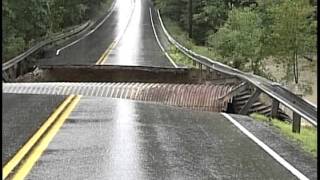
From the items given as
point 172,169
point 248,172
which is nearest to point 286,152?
point 248,172

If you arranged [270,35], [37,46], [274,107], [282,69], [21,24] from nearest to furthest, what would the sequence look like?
[274,107], [37,46], [21,24], [270,35], [282,69]

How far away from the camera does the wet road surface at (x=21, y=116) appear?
9609 millimetres

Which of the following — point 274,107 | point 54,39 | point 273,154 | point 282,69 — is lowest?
point 282,69

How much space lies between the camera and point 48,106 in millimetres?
13867

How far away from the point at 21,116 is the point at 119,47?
2979 cm

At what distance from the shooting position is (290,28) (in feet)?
127

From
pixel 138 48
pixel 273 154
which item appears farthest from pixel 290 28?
pixel 273 154

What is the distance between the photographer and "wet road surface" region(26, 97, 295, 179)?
7.82m

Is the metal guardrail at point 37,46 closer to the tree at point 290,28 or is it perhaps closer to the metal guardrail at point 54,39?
the metal guardrail at point 54,39

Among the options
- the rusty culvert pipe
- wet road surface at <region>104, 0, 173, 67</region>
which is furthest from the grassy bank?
the rusty culvert pipe

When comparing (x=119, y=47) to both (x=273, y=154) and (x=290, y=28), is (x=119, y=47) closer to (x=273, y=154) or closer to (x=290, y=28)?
(x=290, y=28)

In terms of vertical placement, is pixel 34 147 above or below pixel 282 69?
above

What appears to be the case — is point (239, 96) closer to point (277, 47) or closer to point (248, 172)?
point (248, 172)

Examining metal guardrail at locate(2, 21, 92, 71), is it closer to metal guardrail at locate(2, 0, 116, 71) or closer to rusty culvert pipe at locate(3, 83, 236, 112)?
metal guardrail at locate(2, 0, 116, 71)
